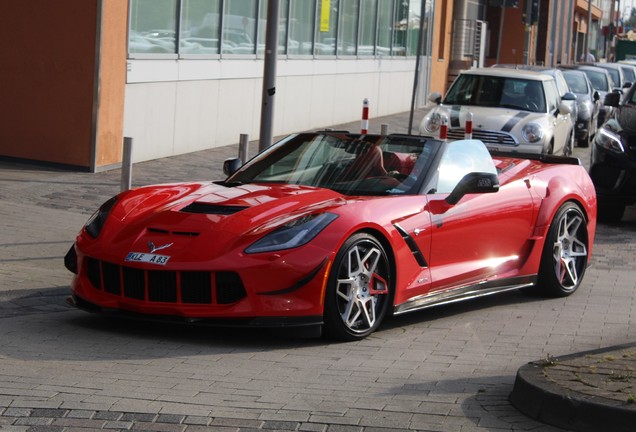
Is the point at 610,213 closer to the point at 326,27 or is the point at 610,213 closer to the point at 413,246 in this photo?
the point at 413,246

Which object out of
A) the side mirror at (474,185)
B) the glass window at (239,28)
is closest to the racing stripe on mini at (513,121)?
the glass window at (239,28)

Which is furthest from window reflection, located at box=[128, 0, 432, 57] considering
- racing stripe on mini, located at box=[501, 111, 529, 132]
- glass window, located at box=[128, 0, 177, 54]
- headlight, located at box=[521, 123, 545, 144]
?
headlight, located at box=[521, 123, 545, 144]

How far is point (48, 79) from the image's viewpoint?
15453mm

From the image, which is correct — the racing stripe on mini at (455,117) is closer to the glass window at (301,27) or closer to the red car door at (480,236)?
the glass window at (301,27)

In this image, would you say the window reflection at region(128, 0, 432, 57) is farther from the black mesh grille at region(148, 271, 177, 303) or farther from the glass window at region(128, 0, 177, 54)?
the black mesh grille at region(148, 271, 177, 303)

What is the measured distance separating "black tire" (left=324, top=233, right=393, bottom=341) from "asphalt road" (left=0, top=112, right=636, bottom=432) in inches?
4.6

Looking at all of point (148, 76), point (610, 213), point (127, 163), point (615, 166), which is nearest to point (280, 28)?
point (148, 76)

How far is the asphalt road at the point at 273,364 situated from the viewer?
5.34 meters

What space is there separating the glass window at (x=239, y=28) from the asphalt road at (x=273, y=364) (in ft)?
33.3

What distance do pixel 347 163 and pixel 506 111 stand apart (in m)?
10.8

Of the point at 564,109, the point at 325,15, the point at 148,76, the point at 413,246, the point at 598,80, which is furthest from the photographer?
the point at 598,80

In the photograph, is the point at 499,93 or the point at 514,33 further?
the point at 514,33

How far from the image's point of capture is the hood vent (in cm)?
723

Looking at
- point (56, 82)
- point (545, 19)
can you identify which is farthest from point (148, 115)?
point (545, 19)
